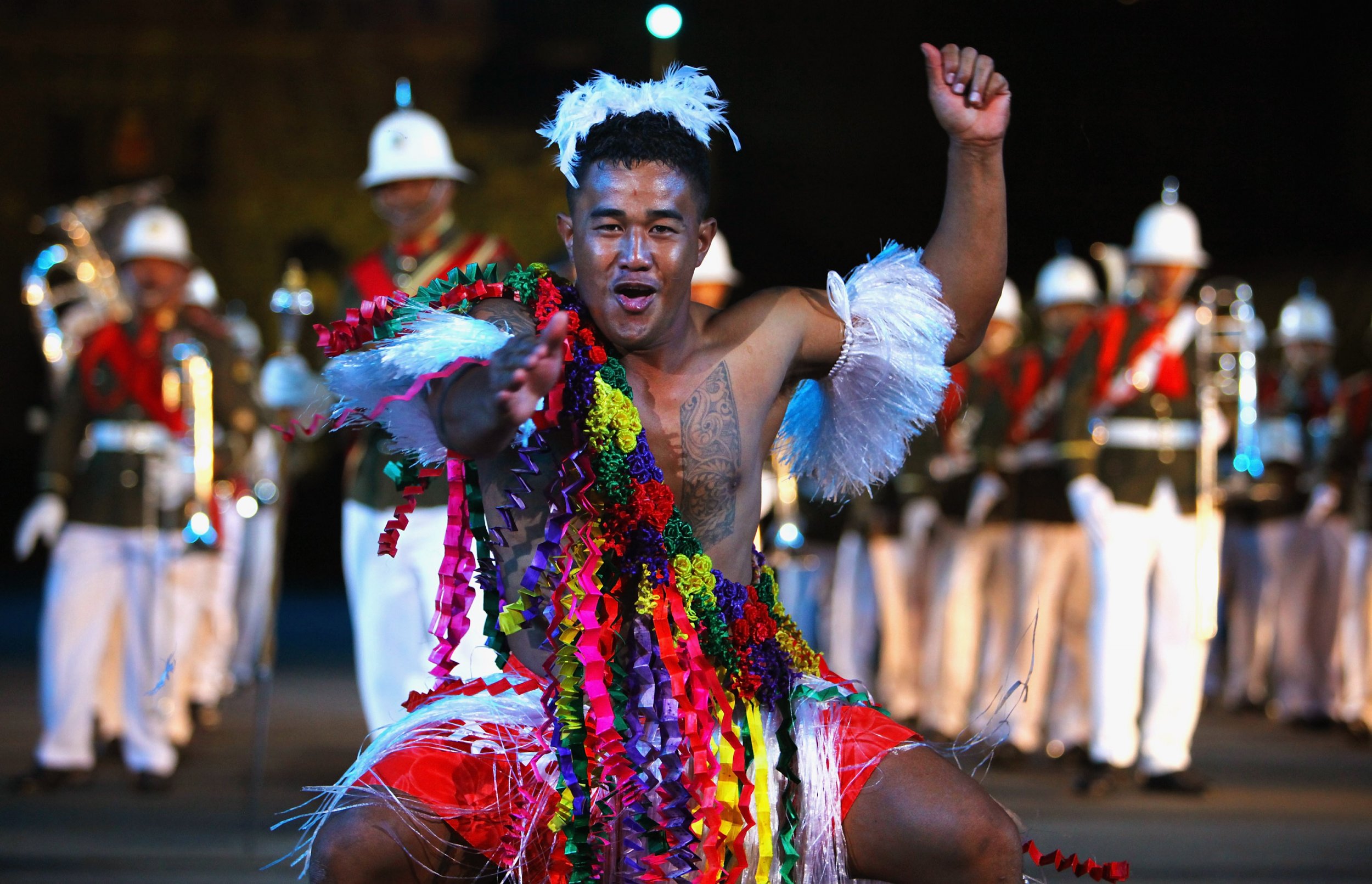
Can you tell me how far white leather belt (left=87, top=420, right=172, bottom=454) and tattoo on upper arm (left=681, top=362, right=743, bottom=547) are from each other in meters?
5.24

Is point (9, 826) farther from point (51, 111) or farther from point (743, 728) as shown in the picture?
point (51, 111)

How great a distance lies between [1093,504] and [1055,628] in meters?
1.53

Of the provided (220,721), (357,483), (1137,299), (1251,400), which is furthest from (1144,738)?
(220,721)

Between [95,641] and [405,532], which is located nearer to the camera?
[405,532]

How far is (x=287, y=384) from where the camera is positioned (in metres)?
6.58

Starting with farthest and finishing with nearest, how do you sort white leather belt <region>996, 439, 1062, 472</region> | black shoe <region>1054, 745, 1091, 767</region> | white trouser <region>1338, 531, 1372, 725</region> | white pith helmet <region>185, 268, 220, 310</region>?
white pith helmet <region>185, 268, 220, 310</region>, white trouser <region>1338, 531, 1372, 725</region>, white leather belt <region>996, 439, 1062, 472</region>, black shoe <region>1054, 745, 1091, 767</region>

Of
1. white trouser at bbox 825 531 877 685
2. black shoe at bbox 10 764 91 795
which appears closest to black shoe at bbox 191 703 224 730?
black shoe at bbox 10 764 91 795

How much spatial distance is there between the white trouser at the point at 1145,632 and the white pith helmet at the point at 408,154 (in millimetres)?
3662

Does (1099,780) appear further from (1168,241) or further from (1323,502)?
(1323,502)

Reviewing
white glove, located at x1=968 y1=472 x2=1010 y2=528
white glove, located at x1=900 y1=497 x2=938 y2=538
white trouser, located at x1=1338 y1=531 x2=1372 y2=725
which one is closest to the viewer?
white glove, located at x1=968 y1=472 x2=1010 y2=528

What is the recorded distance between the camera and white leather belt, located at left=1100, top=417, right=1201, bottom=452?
7789mm

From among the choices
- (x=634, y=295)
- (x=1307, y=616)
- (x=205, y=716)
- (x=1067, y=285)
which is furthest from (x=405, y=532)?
(x=1307, y=616)

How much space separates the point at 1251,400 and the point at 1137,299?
86 cm

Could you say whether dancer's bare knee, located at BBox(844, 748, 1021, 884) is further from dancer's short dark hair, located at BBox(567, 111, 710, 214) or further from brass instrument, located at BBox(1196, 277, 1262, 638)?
brass instrument, located at BBox(1196, 277, 1262, 638)
